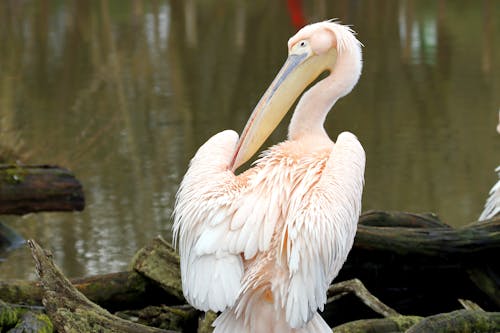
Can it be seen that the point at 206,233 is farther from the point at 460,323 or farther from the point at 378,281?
the point at 378,281

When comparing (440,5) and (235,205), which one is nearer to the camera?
(235,205)

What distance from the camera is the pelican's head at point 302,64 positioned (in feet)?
13.4

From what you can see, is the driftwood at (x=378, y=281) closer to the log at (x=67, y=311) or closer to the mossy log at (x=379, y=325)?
the mossy log at (x=379, y=325)

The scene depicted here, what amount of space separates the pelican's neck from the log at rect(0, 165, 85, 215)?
2.45 metres

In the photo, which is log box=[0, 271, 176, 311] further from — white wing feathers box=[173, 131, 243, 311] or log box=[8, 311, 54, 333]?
white wing feathers box=[173, 131, 243, 311]

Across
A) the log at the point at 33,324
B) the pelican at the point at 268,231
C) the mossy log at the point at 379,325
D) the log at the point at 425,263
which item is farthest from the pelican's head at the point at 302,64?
the log at the point at 33,324

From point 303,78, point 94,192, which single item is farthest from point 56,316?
point 94,192

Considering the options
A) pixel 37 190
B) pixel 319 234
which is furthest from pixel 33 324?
pixel 37 190

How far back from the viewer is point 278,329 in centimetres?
356

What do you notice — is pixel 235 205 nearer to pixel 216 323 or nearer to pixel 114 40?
pixel 216 323

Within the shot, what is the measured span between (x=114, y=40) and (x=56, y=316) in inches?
478

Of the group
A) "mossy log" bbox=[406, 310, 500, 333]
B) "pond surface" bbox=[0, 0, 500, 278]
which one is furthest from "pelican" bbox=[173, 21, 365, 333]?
"pond surface" bbox=[0, 0, 500, 278]

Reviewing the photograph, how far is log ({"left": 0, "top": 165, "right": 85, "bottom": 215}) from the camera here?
6.23 metres

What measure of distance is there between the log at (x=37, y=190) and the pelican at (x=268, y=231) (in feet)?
8.14
